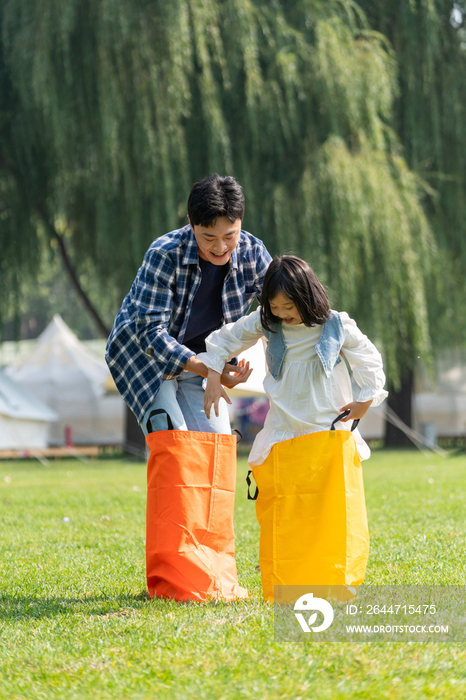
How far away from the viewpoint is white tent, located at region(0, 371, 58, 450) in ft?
44.5

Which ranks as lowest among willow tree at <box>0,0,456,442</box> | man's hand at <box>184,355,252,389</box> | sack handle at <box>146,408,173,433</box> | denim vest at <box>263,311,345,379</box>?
sack handle at <box>146,408,173,433</box>

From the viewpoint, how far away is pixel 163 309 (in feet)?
10.2

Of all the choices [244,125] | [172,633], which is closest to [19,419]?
[244,125]

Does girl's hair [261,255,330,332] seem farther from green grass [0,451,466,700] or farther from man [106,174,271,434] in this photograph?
green grass [0,451,466,700]

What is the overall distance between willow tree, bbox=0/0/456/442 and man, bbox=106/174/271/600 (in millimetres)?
6585

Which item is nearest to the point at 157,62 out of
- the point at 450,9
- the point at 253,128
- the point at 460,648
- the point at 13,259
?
the point at 253,128

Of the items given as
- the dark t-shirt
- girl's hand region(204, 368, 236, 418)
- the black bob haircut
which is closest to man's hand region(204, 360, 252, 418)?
girl's hand region(204, 368, 236, 418)

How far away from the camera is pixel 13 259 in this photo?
12.0 meters

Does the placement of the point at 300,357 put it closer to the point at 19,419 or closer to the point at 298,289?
the point at 298,289

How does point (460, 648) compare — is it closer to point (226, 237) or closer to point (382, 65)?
point (226, 237)

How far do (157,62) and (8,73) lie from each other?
2.59m

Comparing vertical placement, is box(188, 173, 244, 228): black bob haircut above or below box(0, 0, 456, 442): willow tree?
below

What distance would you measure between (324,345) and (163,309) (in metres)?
0.68

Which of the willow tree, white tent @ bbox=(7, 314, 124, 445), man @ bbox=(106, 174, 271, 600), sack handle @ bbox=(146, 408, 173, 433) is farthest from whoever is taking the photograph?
white tent @ bbox=(7, 314, 124, 445)
